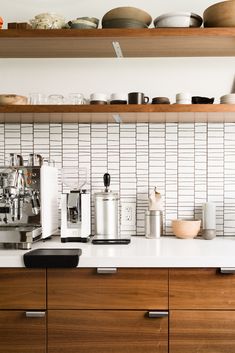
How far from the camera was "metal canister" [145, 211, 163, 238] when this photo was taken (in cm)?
243

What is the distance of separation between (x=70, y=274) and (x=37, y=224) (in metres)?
0.39

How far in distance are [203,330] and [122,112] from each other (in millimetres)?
1059

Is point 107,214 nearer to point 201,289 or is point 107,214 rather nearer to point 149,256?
point 149,256

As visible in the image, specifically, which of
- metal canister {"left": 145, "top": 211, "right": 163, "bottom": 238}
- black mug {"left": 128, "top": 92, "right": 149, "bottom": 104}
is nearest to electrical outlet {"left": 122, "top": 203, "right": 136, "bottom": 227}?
metal canister {"left": 145, "top": 211, "right": 163, "bottom": 238}

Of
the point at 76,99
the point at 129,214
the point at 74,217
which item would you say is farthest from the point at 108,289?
the point at 76,99

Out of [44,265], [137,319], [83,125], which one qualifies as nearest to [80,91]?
[83,125]

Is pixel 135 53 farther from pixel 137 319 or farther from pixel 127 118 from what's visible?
pixel 137 319

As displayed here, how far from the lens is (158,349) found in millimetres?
1918

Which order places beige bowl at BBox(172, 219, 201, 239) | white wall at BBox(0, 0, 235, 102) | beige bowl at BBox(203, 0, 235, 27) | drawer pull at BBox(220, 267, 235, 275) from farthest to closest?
white wall at BBox(0, 0, 235, 102), beige bowl at BBox(172, 219, 201, 239), beige bowl at BBox(203, 0, 235, 27), drawer pull at BBox(220, 267, 235, 275)

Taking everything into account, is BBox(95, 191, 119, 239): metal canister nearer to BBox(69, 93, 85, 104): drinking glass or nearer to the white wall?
BBox(69, 93, 85, 104): drinking glass

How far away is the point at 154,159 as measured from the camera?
261 centimetres

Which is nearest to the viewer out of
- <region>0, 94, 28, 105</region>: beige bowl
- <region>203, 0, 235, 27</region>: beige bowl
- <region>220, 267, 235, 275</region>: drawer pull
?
<region>220, 267, 235, 275</region>: drawer pull

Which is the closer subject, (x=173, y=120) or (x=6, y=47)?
(x=6, y=47)

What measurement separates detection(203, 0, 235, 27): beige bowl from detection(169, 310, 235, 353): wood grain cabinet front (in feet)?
4.41
